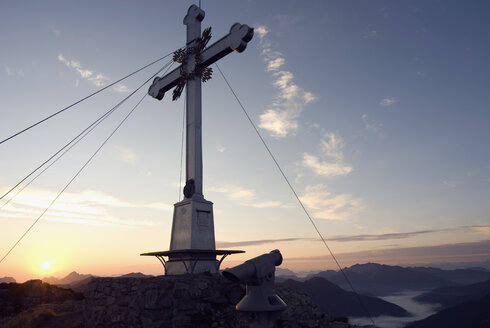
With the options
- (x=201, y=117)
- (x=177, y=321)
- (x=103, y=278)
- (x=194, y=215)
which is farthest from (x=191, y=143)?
(x=177, y=321)

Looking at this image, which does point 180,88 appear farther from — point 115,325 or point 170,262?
point 115,325

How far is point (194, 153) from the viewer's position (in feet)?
41.1

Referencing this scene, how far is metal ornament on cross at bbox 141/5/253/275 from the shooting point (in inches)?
433

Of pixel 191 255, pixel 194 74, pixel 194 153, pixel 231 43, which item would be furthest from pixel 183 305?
pixel 231 43

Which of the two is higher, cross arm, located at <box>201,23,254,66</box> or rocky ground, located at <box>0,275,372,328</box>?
cross arm, located at <box>201,23,254,66</box>

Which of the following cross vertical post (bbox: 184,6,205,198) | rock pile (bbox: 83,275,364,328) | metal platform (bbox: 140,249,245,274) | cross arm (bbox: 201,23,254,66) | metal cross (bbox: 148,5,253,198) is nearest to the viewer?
rock pile (bbox: 83,275,364,328)

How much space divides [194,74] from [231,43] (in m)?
2.22

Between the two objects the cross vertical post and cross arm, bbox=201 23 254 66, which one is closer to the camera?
cross arm, bbox=201 23 254 66

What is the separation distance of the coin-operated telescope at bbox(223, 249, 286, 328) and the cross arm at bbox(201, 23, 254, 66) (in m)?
9.18

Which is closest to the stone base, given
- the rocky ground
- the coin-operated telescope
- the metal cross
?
the metal cross

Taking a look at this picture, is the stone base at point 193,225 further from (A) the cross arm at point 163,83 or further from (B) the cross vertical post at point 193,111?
(A) the cross arm at point 163,83

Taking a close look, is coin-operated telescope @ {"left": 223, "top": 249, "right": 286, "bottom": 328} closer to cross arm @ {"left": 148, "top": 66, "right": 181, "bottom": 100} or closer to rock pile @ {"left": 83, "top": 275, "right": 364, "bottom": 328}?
rock pile @ {"left": 83, "top": 275, "right": 364, "bottom": 328}

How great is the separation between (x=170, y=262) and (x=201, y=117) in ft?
18.9

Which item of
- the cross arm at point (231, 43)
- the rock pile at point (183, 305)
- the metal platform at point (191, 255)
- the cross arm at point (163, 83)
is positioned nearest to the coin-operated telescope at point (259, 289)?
the rock pile at point (183, 305)
